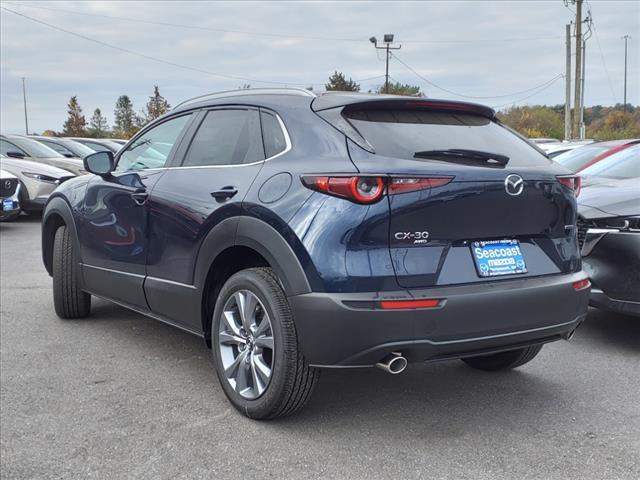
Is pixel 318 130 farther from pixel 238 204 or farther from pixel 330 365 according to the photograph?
pixel 330 365

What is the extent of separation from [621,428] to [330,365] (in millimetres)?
1569

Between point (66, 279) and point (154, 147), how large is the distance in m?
1.47

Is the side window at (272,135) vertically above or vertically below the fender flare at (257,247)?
above

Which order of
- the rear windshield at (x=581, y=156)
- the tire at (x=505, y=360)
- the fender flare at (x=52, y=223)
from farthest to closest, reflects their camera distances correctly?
the rear windshield at (x=581, y=156), the fender flare at (x=52, y=223), the tire at (x=505, y=360)

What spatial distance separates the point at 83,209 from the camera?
5.16 metres

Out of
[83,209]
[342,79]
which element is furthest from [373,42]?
[83,209]

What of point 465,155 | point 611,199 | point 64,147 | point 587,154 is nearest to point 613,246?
point 611,199

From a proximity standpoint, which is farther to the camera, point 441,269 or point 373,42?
point 373,42

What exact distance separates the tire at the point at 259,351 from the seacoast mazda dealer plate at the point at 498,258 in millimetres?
928

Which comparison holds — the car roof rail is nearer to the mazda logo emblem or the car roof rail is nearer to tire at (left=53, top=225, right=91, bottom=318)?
the mazda logo emblem

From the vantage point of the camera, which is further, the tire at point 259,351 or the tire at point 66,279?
the tire at point 66,279

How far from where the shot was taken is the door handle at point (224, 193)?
357 cm

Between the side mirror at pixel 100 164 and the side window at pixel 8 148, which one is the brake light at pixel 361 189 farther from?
the side window at pixel 8 148

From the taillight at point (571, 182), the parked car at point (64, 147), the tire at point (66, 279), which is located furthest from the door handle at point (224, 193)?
the parked car at point (64, 147)
